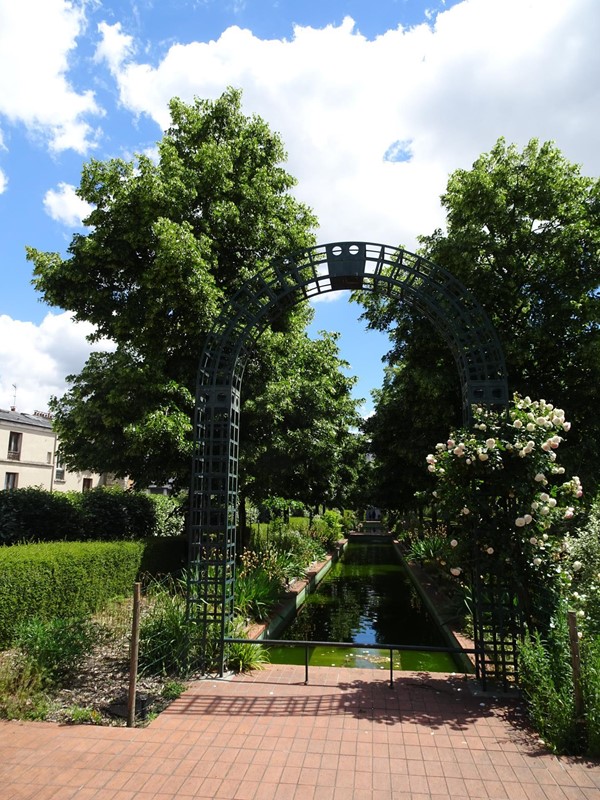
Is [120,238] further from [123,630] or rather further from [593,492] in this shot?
[593,492]

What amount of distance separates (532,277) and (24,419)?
1177 inches

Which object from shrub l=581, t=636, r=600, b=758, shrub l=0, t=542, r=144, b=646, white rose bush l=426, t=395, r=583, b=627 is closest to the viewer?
shrub l=581, t=636, r=600, b=758

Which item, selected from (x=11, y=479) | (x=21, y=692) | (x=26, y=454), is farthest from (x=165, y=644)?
(x=26, y=454)

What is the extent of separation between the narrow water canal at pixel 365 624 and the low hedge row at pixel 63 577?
2.97 m

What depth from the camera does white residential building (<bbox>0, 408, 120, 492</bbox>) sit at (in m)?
29.4

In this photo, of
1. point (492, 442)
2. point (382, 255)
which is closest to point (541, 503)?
point (492, 442)

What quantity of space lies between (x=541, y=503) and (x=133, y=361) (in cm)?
836

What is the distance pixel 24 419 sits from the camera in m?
31.7

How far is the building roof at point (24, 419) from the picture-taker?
97.6 ft

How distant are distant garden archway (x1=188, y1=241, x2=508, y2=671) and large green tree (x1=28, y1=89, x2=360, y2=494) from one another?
3.13 metres

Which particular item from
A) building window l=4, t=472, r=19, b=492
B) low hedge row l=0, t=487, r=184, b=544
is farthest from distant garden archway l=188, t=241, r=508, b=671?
building window l=4, t=472, r=19, b=492

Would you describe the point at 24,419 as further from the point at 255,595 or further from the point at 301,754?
the point at 301,754

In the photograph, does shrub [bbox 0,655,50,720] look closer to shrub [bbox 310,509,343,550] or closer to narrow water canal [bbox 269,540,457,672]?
narrow water canal [bbox 269,540,457,672]

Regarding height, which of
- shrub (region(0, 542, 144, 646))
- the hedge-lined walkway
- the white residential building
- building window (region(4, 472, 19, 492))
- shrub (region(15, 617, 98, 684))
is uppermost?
the white residential building
